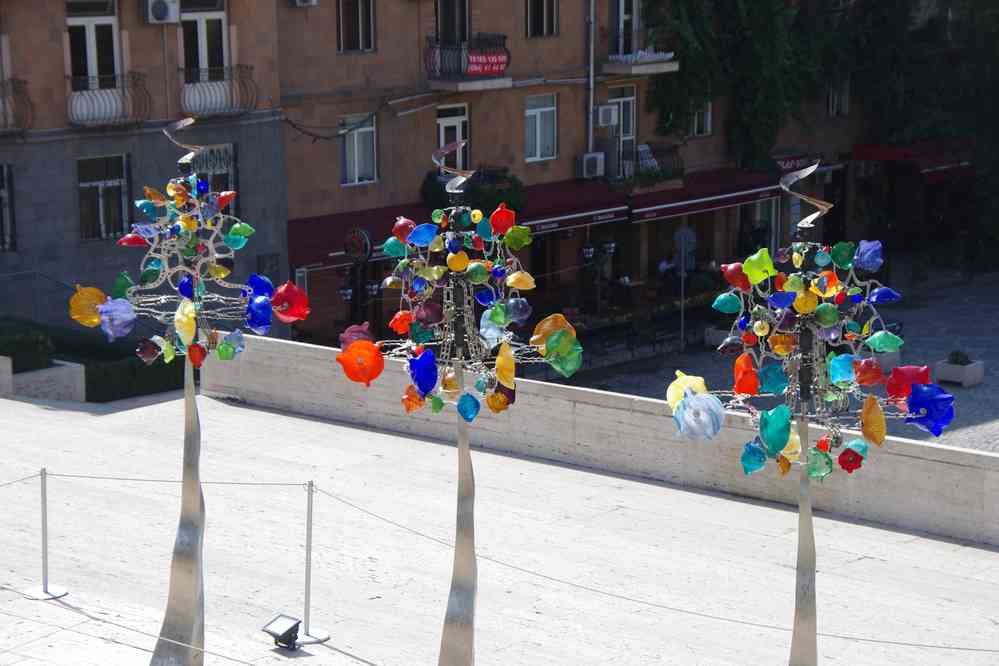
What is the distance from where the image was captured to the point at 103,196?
97.9 feet

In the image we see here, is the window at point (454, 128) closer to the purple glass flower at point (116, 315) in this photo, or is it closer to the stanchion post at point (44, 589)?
the stanchion post at point (44, 589)

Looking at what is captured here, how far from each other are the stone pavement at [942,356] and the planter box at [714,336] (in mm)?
200

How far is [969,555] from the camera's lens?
59.7 ft

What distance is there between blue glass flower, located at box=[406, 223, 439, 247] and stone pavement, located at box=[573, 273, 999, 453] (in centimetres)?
1410

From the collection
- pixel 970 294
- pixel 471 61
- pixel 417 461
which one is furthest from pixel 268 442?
pixel 970 294

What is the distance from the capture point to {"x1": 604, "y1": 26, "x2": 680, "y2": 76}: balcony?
1511 inches

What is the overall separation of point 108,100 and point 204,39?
2559 mm

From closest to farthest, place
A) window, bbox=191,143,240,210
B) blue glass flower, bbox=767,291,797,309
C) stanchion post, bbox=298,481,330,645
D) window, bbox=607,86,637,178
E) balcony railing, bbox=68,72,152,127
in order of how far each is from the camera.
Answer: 1. blue glass flower, bbox=767,291,797,309
2. stanchion post, bbox=298,481,330,645
3. balcony railing, bbox=68,72,152,127
4. window, bbox=191,143,240,210
5. window, bbox=607,86,637,178

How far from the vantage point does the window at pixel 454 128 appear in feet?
117

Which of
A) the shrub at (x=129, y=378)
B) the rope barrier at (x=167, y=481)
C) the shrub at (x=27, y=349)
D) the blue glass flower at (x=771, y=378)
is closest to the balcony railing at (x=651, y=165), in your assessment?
the shrub at (x=129, y=378)

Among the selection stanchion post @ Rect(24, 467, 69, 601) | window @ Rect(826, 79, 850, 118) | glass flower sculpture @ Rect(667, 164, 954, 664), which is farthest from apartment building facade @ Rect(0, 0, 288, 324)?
window @ Rect(826, 79, 850, 118)

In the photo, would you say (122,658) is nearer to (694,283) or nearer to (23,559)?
(23,559)

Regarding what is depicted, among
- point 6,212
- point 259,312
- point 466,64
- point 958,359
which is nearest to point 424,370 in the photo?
point 259,312

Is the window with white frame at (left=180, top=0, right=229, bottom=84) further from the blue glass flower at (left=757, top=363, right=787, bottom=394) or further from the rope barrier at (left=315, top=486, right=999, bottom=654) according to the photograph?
the blue glass flower at (left=757, top=363, right=787, bottom=394)
